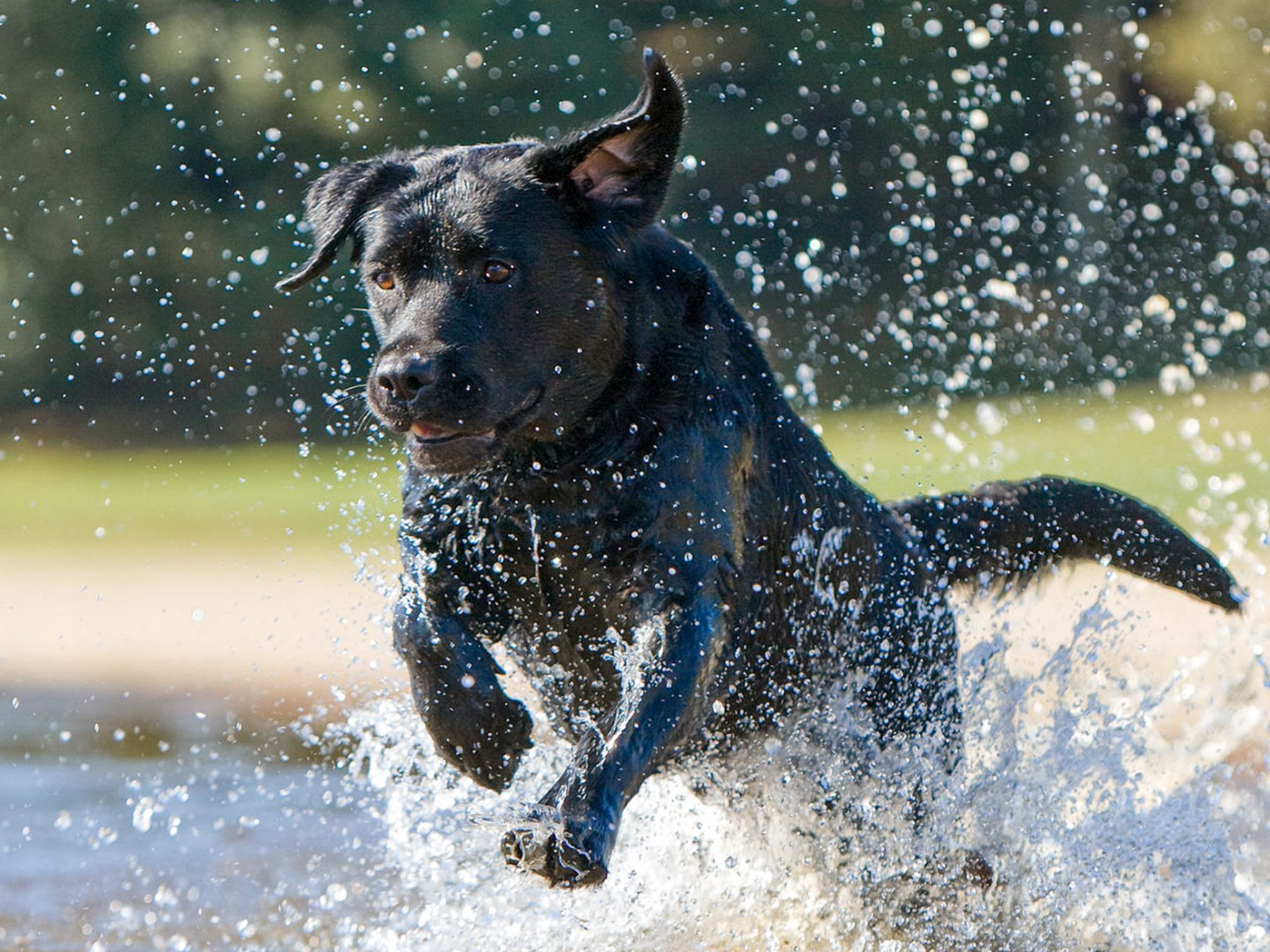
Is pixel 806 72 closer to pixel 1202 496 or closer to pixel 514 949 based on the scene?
pixel 1202 496

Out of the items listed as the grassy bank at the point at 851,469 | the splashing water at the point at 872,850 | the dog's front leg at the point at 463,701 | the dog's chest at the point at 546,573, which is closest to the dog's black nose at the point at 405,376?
the dog's chest at the point at 546,573

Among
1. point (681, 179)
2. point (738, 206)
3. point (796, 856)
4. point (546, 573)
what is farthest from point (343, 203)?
point (738, 206)

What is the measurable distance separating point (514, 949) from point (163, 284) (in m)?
18.1

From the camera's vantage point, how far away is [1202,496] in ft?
40.5

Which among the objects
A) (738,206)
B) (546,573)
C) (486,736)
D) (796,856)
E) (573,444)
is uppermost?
(573,444)

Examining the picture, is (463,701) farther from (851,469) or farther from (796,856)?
(851,469)

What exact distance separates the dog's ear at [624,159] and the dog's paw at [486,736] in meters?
1.08

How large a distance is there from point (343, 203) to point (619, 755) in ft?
4.68

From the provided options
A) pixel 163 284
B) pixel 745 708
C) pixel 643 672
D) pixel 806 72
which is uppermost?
pixel 643 672

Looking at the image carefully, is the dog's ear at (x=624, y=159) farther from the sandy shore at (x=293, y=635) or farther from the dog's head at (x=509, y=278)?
the sandy shore at (x=293, y=635)

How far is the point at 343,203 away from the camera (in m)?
3.85

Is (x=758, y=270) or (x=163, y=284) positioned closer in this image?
(x=758, y=270)

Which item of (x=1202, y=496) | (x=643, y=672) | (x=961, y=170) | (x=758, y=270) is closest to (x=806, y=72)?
(x=961, y=170)

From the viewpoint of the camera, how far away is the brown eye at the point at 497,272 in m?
3.57
